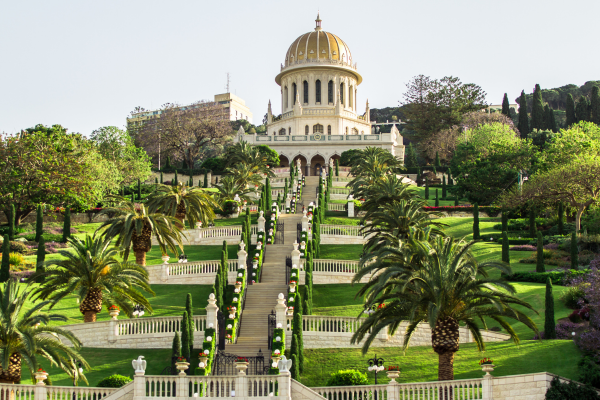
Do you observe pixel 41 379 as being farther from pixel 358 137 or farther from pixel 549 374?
pixel 358 137

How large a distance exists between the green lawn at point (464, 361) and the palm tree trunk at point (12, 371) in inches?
393

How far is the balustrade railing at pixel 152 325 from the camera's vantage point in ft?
97.0

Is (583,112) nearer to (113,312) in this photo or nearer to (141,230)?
(141,230)

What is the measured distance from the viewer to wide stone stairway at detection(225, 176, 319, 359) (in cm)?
2897

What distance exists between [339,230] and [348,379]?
866 inches

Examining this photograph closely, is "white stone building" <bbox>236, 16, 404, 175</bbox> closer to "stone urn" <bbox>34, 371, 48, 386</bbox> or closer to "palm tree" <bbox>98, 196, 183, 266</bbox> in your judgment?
"palm tree" <bbox>98, 196, 183, 266</bbox>

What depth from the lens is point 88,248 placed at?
3055 cm

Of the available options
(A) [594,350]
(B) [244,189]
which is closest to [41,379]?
(A) [594,350]

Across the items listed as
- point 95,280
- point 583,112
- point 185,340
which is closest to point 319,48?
point 583,112

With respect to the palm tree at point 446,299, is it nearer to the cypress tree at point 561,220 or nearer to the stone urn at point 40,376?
the stone urn at point 40,376

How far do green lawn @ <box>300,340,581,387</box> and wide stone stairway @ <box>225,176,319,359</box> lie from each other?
2.63m

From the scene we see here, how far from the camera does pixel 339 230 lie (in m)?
45.3

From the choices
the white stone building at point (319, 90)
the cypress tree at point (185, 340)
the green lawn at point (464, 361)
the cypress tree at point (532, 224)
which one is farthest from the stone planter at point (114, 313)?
the white stone building at point (319, 90)

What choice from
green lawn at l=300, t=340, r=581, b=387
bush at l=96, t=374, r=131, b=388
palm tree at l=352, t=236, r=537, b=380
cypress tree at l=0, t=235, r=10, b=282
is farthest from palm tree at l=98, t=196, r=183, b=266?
palm tree at l=352, t=236, r=537, b=380
